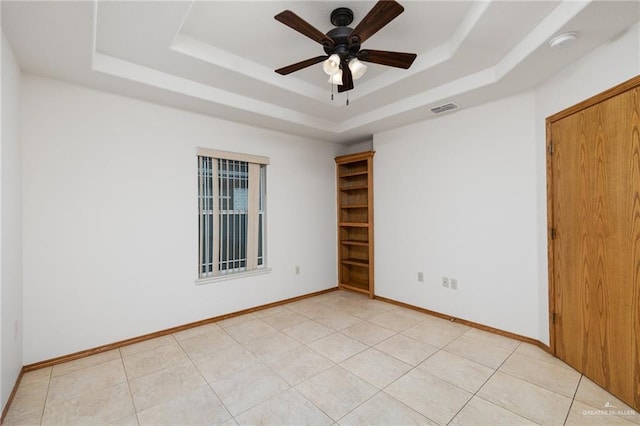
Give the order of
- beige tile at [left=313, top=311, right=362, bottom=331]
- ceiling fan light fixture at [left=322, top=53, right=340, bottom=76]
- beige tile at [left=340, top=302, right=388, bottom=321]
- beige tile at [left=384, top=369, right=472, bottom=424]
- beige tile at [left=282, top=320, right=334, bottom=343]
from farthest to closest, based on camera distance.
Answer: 1. beige tile at [left=340, top=302, right=388, bottom=321]
2. beige tile at [left=313, top=311, right=362, bottom=331]
3. beige tile at [left=282, top=320, right=334, bottom=343]
4. ceiling fan light fixture at [left=322, top=53, right=340, bottom=76]
5. beige tile at [left=384, top=369, right=472, bottom=424]

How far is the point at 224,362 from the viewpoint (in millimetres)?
2471

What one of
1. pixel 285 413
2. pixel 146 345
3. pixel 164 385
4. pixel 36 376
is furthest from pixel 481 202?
pixel 36 376

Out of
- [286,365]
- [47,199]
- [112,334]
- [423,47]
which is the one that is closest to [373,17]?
[423,47]

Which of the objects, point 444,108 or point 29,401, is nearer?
point 29,401

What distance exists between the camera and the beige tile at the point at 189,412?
1.78 meters

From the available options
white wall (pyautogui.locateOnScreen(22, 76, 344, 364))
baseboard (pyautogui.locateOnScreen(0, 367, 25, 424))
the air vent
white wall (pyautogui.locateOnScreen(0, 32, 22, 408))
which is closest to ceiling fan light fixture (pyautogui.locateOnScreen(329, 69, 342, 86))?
the air vent

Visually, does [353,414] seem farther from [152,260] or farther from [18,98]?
[18,98]

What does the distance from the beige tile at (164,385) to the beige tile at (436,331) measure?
204cm

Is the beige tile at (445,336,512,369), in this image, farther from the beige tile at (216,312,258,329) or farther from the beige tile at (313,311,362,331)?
the beige tile at (216,312,258,329)

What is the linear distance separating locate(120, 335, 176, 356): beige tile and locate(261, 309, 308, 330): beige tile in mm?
1023

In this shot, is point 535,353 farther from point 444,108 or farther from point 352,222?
point 352,222

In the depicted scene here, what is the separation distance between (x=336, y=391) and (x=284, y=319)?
59.7 inches

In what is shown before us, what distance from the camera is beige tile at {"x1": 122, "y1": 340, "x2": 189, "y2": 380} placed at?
235 centimetres

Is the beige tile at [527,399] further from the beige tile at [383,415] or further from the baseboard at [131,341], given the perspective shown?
the baseboard at [131,341]
